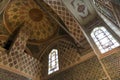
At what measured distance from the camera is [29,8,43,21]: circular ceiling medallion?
24.1ft

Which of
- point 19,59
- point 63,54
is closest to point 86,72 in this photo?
point 63,54

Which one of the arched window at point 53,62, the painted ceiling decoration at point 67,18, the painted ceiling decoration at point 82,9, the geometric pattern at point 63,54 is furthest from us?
the arched window at point 53,62

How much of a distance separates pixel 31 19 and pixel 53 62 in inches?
102

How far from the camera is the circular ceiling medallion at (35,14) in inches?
290

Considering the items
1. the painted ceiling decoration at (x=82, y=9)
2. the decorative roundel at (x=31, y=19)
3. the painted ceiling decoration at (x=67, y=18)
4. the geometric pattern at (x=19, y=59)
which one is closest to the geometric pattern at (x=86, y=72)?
the painted ceiling decoration at (x=67, y=18)

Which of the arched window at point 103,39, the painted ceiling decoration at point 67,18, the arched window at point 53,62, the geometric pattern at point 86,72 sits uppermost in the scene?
the painted ceiling decoration at point 67,18

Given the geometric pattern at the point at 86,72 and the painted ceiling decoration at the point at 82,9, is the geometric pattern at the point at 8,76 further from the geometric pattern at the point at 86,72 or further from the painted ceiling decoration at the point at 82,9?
the painted ceiling decoration at the point at 82,9

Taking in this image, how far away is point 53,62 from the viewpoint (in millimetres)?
6945

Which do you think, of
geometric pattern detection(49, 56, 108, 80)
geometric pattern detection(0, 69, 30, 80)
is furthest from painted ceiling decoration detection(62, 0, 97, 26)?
geometric pattern detection(0, 69, 30, 80)

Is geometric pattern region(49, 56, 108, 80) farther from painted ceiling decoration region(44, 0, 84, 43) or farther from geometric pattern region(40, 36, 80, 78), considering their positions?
painted ceiling decoration region(44, 0, 84, 43)

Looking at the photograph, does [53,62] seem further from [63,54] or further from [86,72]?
[86,72]

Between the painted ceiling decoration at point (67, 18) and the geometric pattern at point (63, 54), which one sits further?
the geometric pattern at point (63, 54)

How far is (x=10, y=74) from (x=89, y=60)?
3.24 meters

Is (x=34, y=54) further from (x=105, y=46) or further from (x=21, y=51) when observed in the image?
(x=105, y=46)
